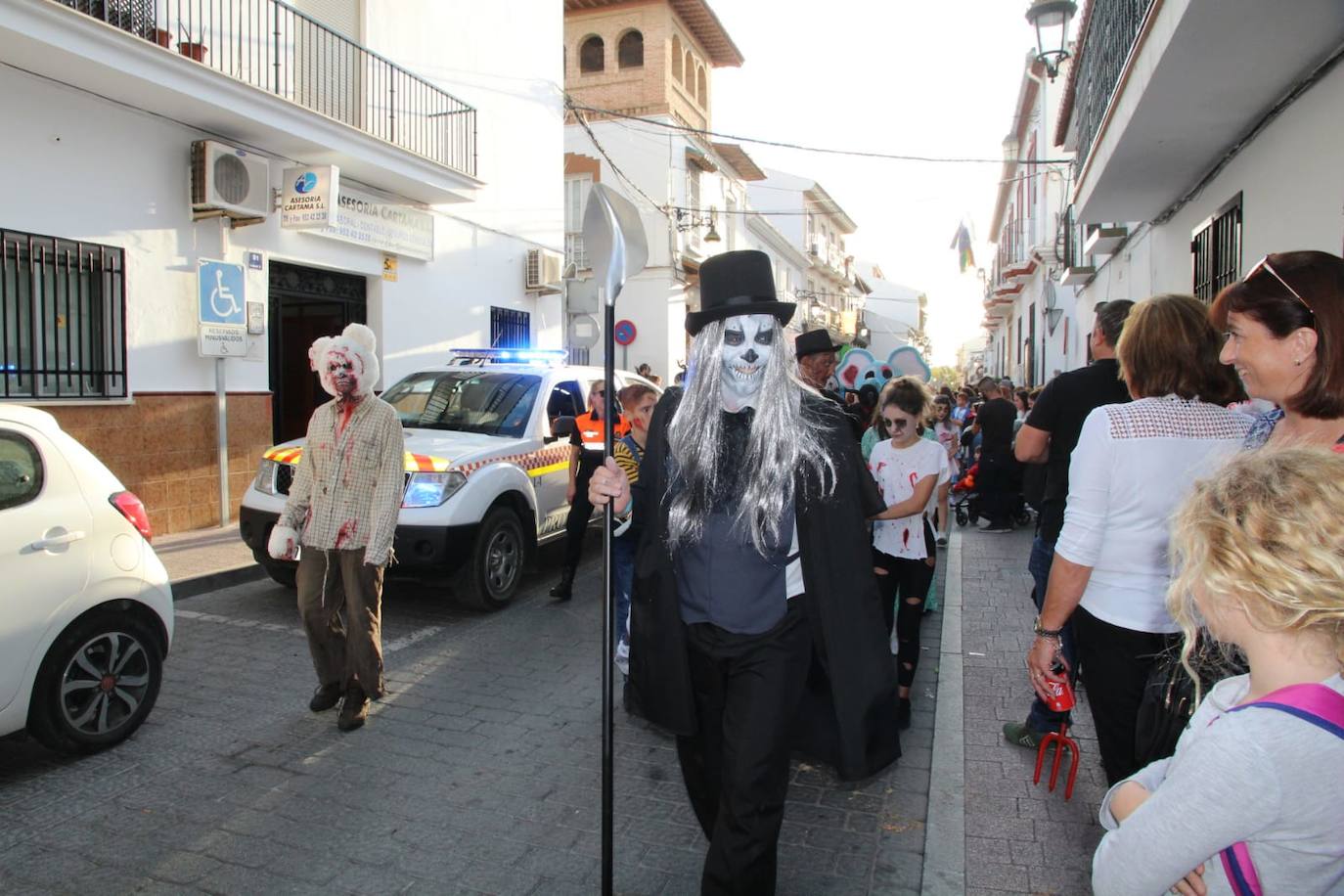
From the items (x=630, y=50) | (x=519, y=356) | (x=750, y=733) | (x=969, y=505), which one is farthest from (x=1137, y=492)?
(x=630, y=50)

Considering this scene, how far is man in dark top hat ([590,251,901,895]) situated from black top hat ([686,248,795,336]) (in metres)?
→ 0.01

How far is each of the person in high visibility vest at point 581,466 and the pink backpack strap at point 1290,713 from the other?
432 cm

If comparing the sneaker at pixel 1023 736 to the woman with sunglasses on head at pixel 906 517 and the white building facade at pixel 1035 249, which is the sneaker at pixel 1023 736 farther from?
the white building facade at pixel 1035 249

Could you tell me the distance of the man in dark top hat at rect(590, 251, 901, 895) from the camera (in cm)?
262

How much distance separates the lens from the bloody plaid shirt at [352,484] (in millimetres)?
4430

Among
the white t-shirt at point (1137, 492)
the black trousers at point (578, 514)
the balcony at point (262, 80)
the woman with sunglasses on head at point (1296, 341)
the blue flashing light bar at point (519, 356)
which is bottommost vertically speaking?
the black trousers at point (578, 514)

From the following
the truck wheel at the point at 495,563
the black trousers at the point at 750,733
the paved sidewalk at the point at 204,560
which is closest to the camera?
the black trousers at the point at 750,733

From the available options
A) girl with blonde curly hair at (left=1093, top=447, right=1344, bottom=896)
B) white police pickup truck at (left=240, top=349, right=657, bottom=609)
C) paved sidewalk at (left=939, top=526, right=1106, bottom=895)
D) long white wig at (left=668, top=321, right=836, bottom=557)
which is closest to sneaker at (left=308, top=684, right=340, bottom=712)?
white police pickup truck at (left=240, top=349, right=657, bottom=609)

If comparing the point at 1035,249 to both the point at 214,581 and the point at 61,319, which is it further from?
the point at 61,319

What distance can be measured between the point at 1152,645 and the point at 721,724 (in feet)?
4.18

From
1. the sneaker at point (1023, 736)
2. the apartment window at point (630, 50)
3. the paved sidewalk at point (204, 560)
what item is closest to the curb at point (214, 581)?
the paved sidewalk at point (204, 560)

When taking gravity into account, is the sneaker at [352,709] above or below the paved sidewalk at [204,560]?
below

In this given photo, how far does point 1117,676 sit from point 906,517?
5.99 ft

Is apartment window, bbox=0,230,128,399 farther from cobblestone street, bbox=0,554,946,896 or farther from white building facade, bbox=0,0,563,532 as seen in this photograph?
cobblestone street, bbox=0,554,946,896
